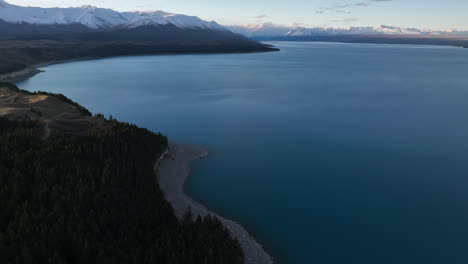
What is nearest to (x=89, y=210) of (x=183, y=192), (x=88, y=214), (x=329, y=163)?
(x=88, y=214)

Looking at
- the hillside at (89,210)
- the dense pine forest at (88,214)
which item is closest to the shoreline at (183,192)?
the hillside at (89,210)

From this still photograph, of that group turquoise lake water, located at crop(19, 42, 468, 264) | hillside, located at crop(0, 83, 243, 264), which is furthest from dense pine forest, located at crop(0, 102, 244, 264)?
turquoise lake water, located at crop(19, 42, 468, 264)

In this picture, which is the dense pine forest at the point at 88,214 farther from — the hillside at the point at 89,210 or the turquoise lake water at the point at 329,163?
Answer: the turquoise lake water at the point at 329,163

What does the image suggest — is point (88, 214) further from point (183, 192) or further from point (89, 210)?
point (183, 192)

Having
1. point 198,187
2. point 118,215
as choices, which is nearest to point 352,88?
point 198,187

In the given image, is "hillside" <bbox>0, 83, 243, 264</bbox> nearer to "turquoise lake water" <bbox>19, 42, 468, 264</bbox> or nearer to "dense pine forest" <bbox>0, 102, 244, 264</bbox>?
"dense pine forest" <bbox>0, 102, 244, 264</bbox>

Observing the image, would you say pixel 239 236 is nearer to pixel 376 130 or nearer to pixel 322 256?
pixel 322 256
